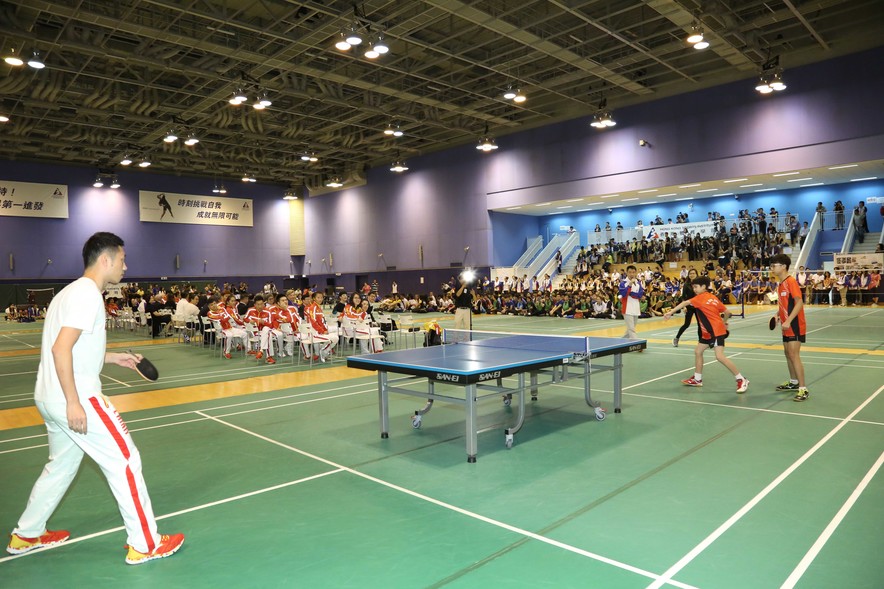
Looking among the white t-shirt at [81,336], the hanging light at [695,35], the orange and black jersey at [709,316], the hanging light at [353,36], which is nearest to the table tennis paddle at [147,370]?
the white t-shirt at [81,336]

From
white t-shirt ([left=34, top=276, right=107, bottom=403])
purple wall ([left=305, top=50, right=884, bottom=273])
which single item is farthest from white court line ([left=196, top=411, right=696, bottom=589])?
purple wall ([left=305, top=50, right=884, bottom=273])

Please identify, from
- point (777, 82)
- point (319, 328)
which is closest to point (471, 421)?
point (319, 328)

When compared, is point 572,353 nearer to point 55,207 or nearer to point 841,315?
point 841,315

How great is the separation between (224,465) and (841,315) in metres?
22.4

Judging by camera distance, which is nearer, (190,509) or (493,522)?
(493,522)

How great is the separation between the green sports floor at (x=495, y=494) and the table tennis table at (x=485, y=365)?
36cm

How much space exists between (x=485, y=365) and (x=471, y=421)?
545mm

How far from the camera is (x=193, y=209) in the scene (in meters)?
39.0

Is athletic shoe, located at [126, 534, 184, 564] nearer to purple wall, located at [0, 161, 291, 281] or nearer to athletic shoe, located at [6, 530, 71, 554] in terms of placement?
athletic shoe, located at [6, 530, 71, 554]

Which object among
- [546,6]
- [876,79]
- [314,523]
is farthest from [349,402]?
[876,79]

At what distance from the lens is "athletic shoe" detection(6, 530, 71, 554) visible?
3822 mm

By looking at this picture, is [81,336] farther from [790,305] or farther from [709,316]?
[790,305]

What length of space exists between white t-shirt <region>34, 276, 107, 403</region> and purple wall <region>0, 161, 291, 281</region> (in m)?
35.6

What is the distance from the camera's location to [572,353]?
6461 mm
